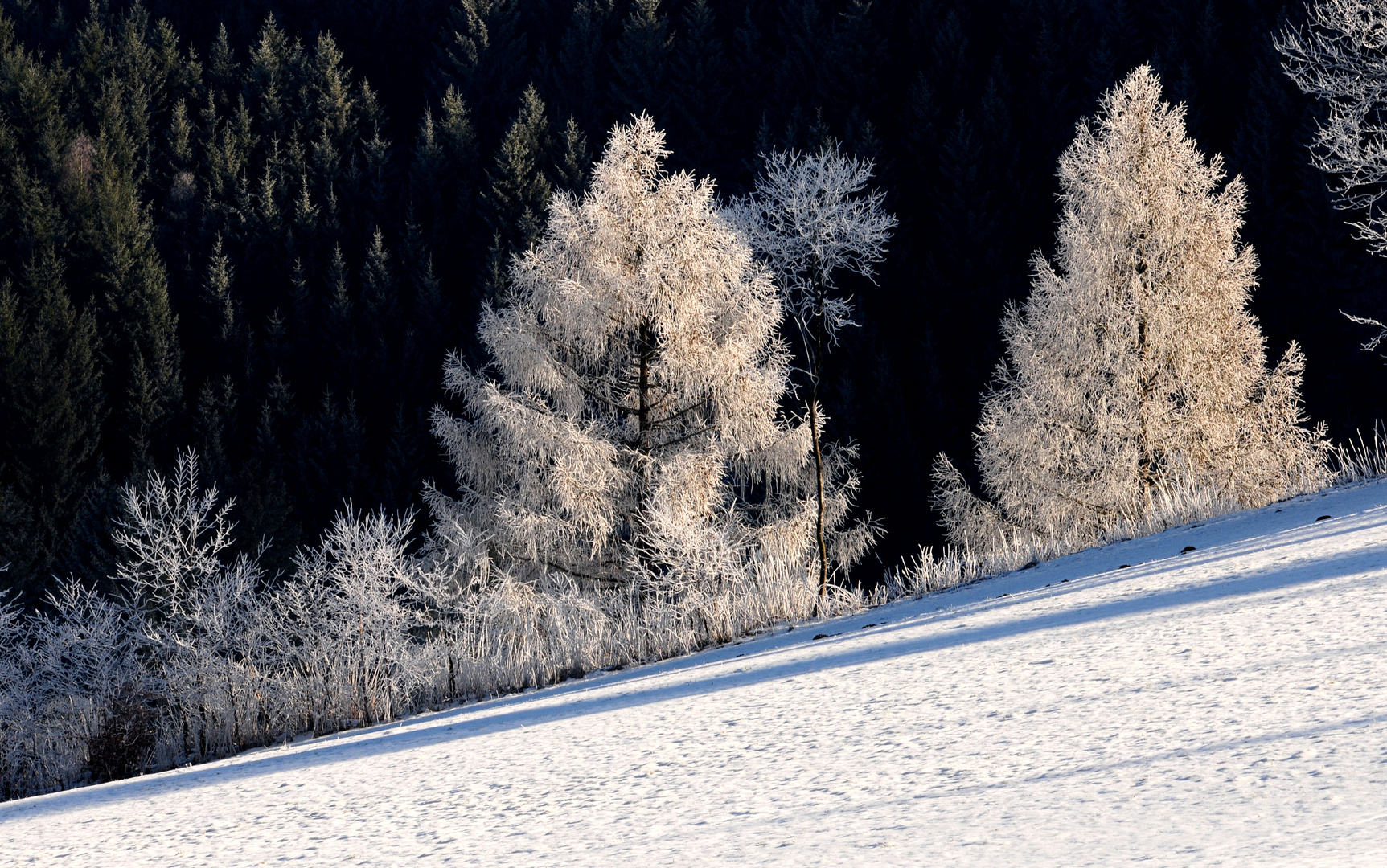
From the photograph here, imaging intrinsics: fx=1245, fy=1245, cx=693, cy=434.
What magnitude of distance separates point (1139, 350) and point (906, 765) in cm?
1855

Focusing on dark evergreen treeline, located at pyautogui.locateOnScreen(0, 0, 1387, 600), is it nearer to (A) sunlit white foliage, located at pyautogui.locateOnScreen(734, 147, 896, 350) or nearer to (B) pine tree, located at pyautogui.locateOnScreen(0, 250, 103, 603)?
(B) pine tree, located at pyautogui.locateOnScreen(0, 250, 103, 603)

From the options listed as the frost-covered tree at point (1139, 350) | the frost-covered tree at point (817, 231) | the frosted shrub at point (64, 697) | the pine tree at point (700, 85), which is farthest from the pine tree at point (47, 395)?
the frost-covered tree at point (1139, 350)

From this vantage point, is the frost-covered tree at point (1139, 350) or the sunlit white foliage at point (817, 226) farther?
the sunlit white foliage at point (817, 226)

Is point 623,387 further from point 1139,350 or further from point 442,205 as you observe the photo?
point 442,205

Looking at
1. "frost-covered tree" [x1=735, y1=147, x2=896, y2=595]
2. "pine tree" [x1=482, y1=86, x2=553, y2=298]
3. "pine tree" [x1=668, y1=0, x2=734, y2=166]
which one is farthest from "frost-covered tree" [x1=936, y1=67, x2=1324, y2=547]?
"pine tree" [x1=668, y1=0, x2=734, y2=166]

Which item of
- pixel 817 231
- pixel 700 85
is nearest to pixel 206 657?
pixel 817 231

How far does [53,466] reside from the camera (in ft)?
162

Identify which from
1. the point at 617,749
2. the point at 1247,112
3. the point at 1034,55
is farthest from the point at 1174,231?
the point at 1034,55

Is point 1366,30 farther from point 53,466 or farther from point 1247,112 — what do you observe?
point 53,466

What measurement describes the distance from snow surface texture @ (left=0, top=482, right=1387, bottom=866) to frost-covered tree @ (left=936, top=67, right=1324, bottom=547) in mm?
15038

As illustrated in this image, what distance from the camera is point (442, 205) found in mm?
59125

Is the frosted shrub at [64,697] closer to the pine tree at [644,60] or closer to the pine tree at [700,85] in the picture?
the pine tree at [700,85]

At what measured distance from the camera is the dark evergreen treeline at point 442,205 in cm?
4244

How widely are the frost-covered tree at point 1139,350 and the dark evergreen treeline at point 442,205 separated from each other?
56.9ft
